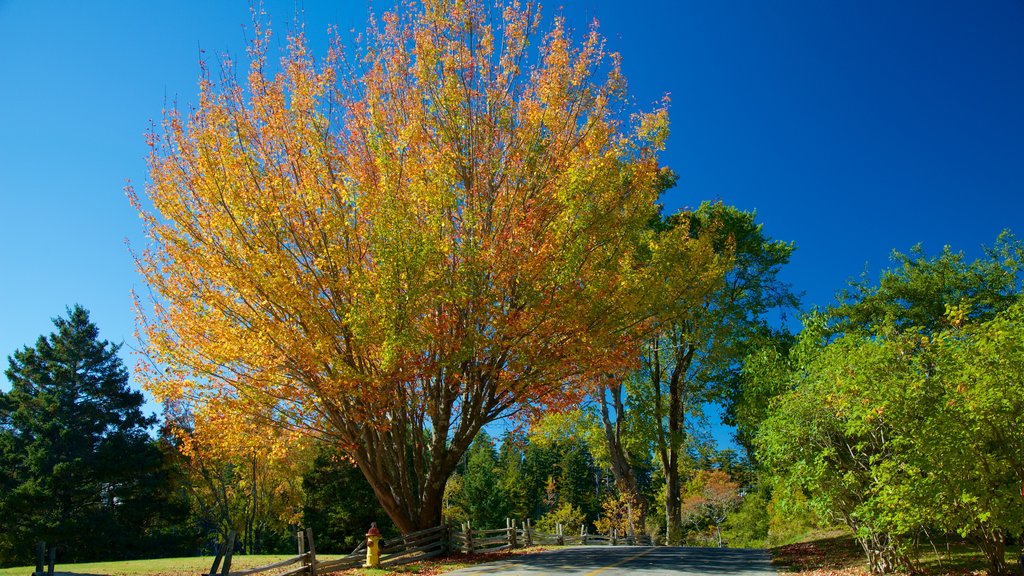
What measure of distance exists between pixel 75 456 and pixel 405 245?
30.9 m

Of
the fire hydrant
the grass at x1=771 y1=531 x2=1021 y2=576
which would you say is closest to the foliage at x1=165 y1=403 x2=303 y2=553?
the fire hydrant

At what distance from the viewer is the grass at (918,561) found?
1088cm

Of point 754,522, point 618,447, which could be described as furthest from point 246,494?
point 754,522

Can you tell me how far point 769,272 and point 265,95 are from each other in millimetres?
21220

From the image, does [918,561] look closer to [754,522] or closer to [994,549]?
[994,549]

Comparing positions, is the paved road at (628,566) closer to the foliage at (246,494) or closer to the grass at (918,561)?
the grass at (918,561)

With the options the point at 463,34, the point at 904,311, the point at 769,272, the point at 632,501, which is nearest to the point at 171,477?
the point at 632,501

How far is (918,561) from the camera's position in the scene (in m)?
11.5

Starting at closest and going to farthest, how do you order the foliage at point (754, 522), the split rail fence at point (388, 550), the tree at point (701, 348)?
the split rail fence at point (388, 550) < the tree at point (701, 348) < the foliage at point (754, 522)

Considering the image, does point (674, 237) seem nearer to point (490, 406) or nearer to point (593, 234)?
point (593, 234)

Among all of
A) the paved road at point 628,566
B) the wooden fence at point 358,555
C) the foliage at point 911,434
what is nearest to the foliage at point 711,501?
the paved road at point 628,566

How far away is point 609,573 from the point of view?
11.0 meters

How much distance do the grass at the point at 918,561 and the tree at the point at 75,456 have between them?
109ft

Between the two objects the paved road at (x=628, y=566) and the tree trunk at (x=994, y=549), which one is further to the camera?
the paved road at (x=628, y=566)
